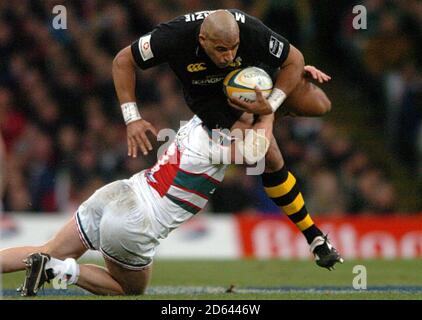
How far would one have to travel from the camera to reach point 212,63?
7.63 m

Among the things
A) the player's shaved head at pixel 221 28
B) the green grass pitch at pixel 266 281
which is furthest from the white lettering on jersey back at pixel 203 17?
the green grass pitch at pixel 266 281

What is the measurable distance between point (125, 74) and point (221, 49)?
0.81m

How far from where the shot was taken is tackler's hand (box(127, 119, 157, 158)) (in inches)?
297

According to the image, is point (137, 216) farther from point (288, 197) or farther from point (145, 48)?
point (288, 197)

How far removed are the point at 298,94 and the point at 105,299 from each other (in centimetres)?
228

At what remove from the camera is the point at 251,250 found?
1377cm

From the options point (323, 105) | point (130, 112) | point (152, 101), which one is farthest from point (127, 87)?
point (152, 101)

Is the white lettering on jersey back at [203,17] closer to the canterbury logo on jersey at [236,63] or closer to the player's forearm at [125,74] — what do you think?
the canterbury logo on jersey at [236,63]

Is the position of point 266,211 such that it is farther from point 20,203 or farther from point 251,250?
point 20,203

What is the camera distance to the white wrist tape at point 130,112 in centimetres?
769

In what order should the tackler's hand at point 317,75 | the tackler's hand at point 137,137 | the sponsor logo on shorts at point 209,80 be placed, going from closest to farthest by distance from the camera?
the tackler's hand at point 137,137 → the sponsor logo on shorts at point 209,80 → the tackler's hand at point 317,75

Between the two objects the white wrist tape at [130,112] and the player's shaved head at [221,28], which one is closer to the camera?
the player's shaved head at [221,28]

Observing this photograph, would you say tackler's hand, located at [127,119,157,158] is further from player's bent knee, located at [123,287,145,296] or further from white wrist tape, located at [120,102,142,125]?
player's bent knee, located at [123,287,145,296]
